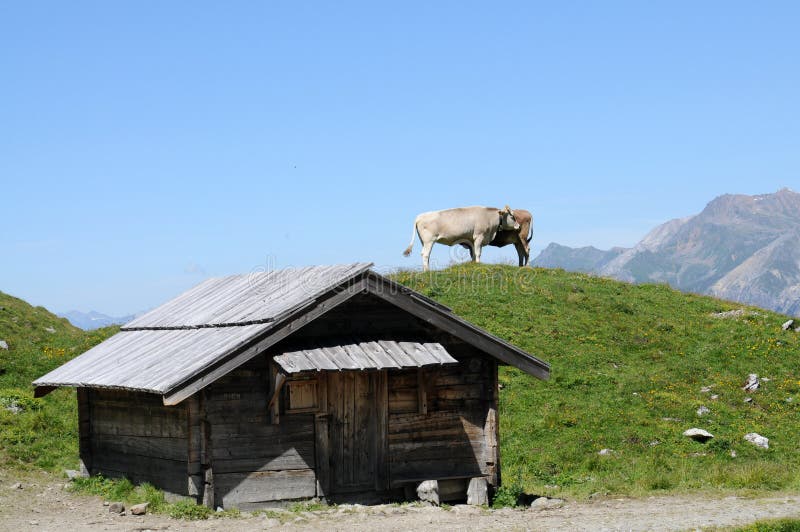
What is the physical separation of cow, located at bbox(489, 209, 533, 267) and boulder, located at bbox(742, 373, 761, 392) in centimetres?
1282

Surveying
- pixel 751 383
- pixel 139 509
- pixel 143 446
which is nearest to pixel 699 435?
pixel 751 383

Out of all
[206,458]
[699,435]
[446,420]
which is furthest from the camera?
[699,435]

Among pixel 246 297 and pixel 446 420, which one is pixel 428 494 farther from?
pixel 246 297

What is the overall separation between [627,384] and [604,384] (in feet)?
2.02

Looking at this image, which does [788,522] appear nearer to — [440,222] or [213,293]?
[213,293]

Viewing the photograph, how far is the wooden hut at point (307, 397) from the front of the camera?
15.0 m

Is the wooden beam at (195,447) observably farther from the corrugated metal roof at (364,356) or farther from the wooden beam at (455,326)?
the wooden beam at (455,326)

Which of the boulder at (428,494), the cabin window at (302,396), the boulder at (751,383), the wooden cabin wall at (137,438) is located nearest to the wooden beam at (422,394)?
the boulder at (428,494)

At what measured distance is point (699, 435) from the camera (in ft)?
71.7

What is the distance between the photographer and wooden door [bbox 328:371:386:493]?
52.2ft

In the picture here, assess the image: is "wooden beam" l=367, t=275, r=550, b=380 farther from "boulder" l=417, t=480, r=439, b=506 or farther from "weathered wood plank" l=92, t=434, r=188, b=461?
"weathered wood plank" l=92, t=434, r=188, b=461

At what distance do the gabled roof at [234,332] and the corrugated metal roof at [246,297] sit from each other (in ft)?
0.11

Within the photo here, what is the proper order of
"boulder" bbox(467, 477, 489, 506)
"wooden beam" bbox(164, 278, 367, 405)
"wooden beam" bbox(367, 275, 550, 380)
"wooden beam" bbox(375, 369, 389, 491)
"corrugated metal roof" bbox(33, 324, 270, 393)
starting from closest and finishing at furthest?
1. "wooden beam" bbox(164, 278, 367, 405)
2. "corrugated metal roof" bbox(33, 324, 270, 393)
3. "wooden beam" bbox(367, 275, 550, 380)
4. "wooden beam" bbox(375, 369, 389, 491)
5. "boulder" bbox(467, 477, 489, 506)

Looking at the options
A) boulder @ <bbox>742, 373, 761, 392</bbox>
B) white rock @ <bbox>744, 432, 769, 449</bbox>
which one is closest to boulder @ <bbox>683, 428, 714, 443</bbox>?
white rock @ <bbox>744, 432, 769, 449</bbox>
